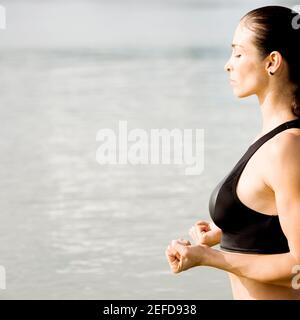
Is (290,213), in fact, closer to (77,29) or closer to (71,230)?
(71,230)

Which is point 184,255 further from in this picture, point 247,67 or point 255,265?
point 247,67

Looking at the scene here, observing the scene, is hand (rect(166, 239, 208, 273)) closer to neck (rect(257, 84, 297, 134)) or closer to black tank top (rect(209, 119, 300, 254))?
black tank top (rect(209, 119, 300, 254))

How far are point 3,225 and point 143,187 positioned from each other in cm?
108

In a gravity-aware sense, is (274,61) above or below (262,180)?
above

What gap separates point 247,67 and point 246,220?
305mm

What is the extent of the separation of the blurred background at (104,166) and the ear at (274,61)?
2611 millimetres

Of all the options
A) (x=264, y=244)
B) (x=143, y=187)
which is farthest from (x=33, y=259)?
(x=264, y=244)

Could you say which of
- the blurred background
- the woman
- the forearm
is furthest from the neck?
the blurred background

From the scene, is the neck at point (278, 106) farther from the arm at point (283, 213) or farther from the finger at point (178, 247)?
the finger at point (178, 247)

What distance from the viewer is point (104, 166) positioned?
7.05 m

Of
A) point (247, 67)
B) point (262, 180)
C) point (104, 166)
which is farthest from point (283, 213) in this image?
point (104, 166)

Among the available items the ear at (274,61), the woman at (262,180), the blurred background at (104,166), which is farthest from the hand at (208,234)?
the blurred background at (104,166)

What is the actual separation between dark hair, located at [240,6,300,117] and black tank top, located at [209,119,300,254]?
104mm

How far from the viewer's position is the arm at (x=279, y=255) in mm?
1914
